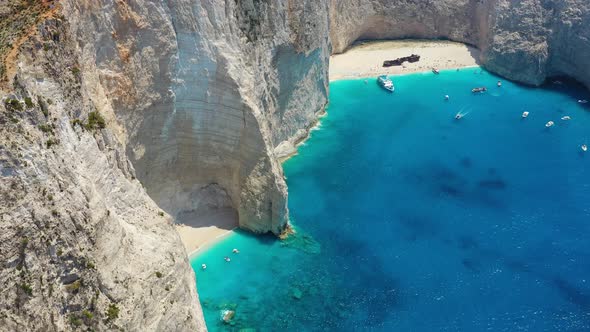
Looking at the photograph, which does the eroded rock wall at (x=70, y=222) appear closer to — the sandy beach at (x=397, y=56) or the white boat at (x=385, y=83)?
the white boat at (x=385, y=83)

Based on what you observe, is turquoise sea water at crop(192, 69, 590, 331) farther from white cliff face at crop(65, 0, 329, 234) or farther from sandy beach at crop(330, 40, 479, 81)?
sandy beach at crop(330, 40, 479, 81)

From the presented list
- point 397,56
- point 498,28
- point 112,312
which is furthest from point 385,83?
point 112,312

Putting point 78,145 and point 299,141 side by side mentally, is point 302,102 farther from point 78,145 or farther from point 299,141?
point 78,145

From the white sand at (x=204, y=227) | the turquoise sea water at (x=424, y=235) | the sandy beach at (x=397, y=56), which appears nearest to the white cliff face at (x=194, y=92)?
the white sand at (x=204, y=227)

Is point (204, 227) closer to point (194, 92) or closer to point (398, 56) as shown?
point (194, 92)

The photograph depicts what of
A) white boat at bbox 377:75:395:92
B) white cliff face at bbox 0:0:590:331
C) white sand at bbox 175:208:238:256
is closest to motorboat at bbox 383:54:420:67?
white boat at bbox 377:75:395:92

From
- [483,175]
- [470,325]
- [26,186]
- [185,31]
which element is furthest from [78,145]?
[483,175]

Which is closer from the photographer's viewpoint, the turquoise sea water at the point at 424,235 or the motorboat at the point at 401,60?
the turquoise sea water at the point at 424,235
